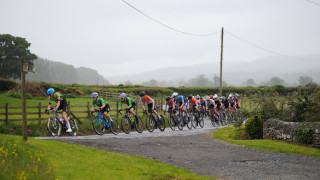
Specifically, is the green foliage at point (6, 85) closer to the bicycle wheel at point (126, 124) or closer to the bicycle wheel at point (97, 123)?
the bicycle wheel at point (97, 123)

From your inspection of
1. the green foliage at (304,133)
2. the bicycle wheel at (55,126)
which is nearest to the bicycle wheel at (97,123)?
the bicycle wheel at (55,126)

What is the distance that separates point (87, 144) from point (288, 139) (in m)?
10.3

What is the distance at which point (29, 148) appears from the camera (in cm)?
1085

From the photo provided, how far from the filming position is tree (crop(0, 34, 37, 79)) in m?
63.2

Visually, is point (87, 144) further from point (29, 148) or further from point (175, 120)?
point (175, 120)

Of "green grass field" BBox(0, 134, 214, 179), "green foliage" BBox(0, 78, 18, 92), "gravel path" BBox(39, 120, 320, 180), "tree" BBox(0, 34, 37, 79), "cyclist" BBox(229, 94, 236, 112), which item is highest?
"tree" BBox(0, 34, 37, 79)

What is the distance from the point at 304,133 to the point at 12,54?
61415 millimetres

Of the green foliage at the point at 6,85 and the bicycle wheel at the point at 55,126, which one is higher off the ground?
the green foliage at the point at 6,85

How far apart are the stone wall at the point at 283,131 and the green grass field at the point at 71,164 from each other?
8.83 m

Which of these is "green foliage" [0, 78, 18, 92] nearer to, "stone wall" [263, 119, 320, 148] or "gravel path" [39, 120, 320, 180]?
"gravel path" [39, 120, 320, 180]

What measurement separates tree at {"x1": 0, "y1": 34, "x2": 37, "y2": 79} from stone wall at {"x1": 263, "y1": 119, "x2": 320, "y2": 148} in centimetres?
5411

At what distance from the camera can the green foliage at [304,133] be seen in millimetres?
16688

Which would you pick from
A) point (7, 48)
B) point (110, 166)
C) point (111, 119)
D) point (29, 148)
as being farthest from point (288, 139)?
point (7, 48)

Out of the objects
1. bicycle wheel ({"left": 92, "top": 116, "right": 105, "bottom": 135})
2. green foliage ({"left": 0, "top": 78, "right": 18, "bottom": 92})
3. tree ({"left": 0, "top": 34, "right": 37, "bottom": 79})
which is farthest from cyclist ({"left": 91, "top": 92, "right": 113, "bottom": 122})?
tree ({"left": 0, "top": 34, "right": 37, "bottom": 79})
